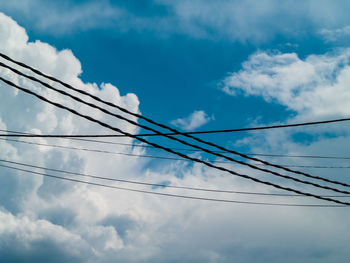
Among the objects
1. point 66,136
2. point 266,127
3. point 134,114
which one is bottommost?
point 66,136

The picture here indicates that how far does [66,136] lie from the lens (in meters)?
5.80

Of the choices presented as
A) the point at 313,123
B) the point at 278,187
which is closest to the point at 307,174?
the point at 278,187

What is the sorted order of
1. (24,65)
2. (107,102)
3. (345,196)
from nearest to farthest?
(24,65), (107,102), (345,196)

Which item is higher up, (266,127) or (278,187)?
(266,127)

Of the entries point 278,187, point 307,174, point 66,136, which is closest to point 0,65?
point 66,136

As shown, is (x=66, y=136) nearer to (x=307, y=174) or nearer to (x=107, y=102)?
(x=107, y=102)

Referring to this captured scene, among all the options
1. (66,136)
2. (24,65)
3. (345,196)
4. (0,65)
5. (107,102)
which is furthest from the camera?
(345,196)

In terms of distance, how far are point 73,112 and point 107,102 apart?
61 cm

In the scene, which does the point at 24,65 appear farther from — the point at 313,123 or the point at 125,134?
the point at 313,123

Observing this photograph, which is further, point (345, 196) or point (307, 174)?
point (345, 196)

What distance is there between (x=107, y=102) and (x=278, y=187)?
4.47m

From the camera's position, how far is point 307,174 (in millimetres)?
6504

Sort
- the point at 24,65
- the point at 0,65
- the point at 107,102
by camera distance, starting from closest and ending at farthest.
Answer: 1. the point at 0,65
2. the point at 24,65
3. the point at 107,102

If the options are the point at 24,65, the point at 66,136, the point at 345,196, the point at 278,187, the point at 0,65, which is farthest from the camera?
the point at 345,196
